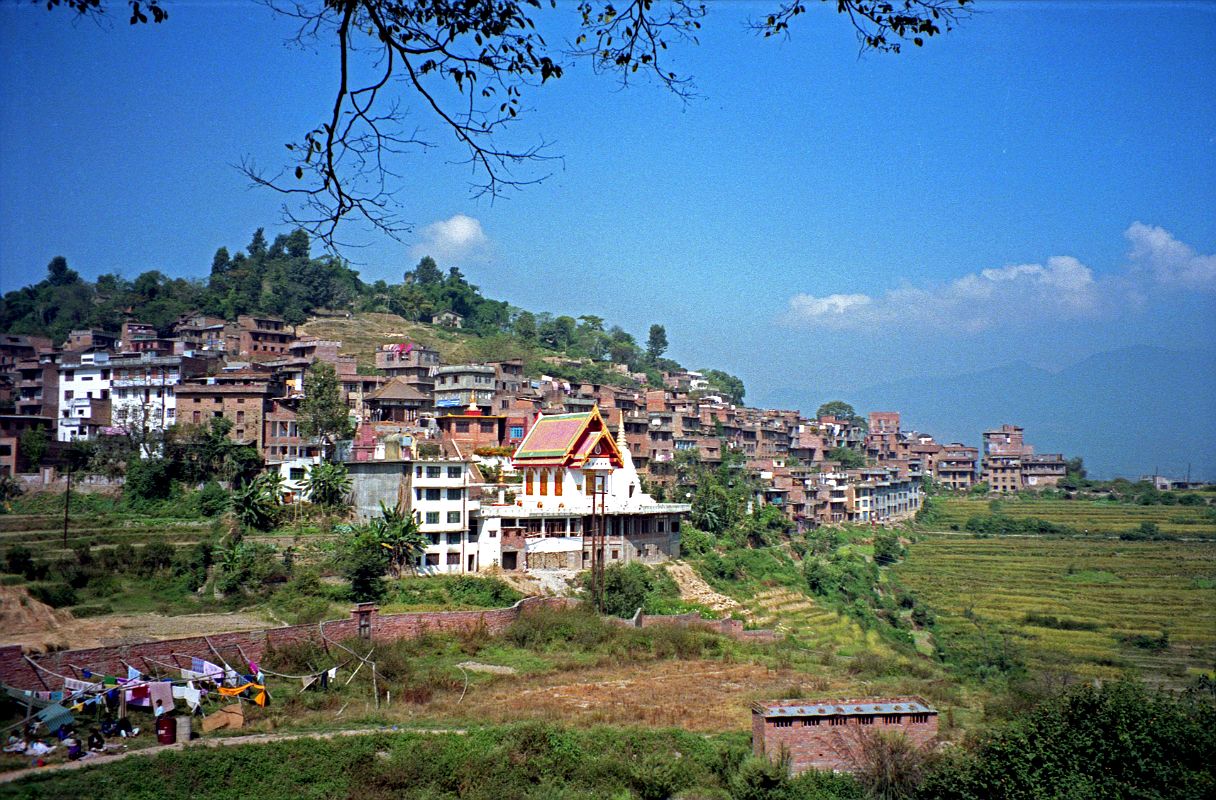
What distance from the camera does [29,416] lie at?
38.4 m

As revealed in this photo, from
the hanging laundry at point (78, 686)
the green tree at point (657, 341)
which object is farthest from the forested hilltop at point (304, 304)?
the hanging laundry at point (78, 686)

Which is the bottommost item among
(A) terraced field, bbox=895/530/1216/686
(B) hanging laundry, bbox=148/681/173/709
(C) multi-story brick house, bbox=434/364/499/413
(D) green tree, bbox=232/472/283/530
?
(A) terraced field, bbox=895/530/1216/686

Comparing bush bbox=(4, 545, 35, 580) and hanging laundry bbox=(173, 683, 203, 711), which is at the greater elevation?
bush bbox=(4, 545, 35, 580)

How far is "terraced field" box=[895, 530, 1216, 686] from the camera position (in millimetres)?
35406

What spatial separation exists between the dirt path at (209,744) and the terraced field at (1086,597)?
81.1 feet

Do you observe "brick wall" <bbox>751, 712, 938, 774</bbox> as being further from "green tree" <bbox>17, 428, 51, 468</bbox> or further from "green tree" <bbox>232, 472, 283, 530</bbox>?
"green tree" <bbox>17, 428, 51, 468</bbox>

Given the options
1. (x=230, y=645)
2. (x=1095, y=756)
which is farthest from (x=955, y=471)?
(x=230, y=645)

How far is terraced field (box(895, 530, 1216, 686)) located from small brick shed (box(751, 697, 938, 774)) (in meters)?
17.8

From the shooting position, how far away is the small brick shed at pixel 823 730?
54.5 ft

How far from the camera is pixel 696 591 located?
33844mm

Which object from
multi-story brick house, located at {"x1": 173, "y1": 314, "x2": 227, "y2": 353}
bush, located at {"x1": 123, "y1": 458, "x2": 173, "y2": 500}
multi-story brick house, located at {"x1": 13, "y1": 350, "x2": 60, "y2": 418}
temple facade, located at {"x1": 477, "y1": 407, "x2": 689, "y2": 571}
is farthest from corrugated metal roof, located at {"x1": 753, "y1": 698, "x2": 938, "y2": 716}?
multi-story brick house, located at {"x1": 173, "y1": 314, "x2": 227, "y2": 353}

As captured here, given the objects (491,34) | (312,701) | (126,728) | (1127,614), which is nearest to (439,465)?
(312,701)

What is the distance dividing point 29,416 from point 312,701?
26.9 metres

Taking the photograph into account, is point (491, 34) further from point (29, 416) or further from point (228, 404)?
point (29, 416)
